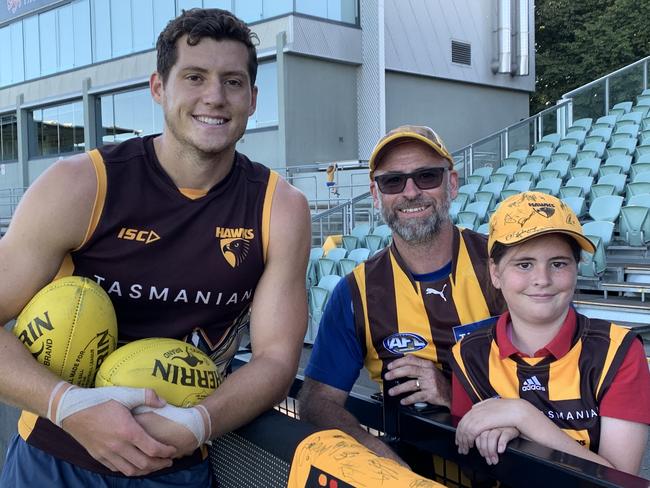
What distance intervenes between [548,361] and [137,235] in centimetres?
120

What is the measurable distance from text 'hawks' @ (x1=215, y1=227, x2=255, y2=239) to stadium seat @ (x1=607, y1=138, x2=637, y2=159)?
9.97m

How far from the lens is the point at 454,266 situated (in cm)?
248

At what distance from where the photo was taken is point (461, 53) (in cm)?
2112

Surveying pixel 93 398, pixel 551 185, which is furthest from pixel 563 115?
pixel 93 398

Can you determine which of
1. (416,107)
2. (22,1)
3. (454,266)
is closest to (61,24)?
(22,1)

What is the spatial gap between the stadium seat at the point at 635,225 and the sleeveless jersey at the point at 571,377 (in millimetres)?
6619

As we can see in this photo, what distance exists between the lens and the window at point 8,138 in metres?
27.0

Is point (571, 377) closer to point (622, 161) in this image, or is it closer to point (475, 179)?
point (622, 161)

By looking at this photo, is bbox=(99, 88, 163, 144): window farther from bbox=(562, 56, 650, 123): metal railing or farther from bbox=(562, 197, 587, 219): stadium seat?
bbox=(562, 197, 587, 219): stadium seat

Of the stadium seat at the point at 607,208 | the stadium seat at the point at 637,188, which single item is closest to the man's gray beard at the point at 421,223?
the stadium seat at the point at 607,208

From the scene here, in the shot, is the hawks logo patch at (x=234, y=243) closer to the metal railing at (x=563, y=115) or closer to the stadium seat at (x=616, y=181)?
the stadium seat at (x=616, y=181)

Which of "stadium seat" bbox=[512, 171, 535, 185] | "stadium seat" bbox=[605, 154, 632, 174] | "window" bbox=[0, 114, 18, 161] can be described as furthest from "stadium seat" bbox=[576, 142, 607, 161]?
"window" bbox=[0, 114, 18, 161]

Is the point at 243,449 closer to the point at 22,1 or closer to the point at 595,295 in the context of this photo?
the point at 595,295

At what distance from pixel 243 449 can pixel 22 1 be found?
2917 centimetres
